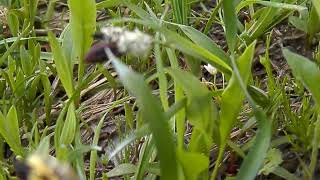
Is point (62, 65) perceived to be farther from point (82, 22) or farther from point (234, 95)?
point (234, 95)

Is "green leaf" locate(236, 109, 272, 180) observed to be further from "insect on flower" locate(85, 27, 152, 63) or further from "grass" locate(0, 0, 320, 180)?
"insect on flower" locate(85, 27, 152, 63)

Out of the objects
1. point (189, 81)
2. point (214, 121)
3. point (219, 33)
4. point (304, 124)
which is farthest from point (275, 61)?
point (189, 81)

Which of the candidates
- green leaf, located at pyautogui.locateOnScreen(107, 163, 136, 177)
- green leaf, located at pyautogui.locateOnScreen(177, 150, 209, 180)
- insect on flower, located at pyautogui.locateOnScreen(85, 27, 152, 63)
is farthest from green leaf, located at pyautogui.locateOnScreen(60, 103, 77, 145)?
insect on flower, located at pyautogui.locateOnScreen(85, 27, 152, 63)

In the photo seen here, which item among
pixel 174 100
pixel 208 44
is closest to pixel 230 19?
pixel 208 44

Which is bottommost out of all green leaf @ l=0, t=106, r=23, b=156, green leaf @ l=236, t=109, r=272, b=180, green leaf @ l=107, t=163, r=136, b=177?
green leaf @ l=107, t=163, r=136, b=177

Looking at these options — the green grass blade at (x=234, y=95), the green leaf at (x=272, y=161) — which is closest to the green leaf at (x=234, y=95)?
the green grass blade at (x=234, y=95)

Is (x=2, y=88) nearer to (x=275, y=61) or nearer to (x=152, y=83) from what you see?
(x=152, y=83)
